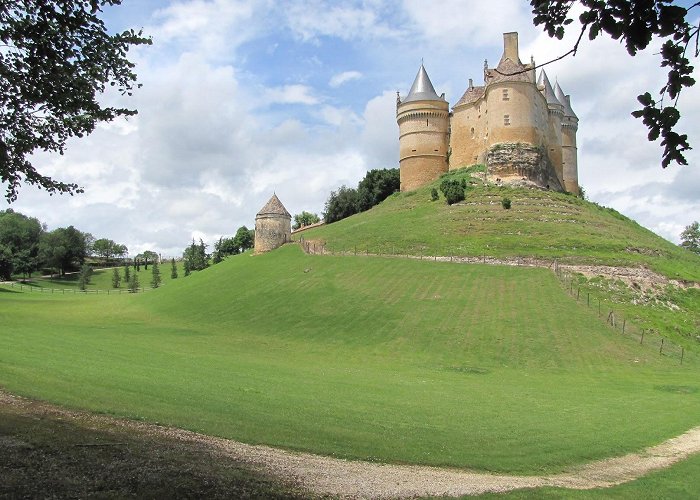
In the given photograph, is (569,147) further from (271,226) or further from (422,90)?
Answer: (271,226)

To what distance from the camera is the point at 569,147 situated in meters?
86.6

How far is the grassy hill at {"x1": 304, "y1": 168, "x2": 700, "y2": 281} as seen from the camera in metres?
48.8

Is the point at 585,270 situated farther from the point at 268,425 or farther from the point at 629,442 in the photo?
the point at 268,425

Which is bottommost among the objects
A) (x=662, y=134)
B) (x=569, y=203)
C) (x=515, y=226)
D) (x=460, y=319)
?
(x=460, y=319)

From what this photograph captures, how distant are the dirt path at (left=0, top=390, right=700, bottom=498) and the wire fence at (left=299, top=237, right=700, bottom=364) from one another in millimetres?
20750

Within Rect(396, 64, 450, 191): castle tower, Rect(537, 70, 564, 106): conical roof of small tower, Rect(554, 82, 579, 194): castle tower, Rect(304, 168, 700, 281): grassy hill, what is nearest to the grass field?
Rect(304, 168, 700, 281): grassy hill

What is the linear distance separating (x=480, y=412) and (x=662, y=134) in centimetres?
1328

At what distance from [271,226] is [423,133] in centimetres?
2910

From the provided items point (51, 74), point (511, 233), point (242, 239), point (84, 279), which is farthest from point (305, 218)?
point (51, 74)

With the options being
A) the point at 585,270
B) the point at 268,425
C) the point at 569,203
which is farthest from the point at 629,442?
the point at 569,203

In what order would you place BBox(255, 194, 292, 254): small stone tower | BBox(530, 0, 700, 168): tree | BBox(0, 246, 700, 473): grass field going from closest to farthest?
BBox(530, 0, 700, 168): tree
BBox(0, 246, 700, 473): grass field
BBox(255, 194, 292, 254): small stone tower

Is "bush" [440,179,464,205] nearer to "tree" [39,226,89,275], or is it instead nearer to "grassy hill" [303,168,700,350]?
"grassy hill" [303,168,700,350]

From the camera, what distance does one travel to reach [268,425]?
44.9 feet

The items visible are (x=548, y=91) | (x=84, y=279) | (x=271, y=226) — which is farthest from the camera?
(x=84, y=279)
